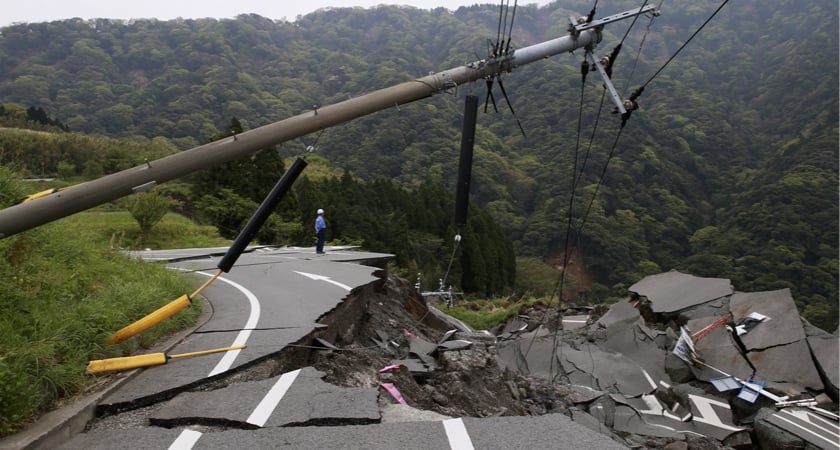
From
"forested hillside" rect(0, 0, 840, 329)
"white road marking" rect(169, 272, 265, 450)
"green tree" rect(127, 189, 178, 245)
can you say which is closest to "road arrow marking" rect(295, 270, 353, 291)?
"white road marking" rect(169, 272, 265, 450)

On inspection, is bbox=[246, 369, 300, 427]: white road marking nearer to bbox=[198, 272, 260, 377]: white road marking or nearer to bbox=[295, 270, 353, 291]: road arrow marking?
bbox=[198, 272, 260, 377]: white road marking

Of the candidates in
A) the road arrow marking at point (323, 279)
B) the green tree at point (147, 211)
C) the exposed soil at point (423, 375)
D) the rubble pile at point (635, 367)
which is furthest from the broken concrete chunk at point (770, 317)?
the green tree at point (147, 211)

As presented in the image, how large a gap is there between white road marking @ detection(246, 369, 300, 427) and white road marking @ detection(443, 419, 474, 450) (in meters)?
1.47

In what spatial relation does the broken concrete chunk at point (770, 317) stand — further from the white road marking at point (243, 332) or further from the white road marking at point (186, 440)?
the white road marking at point (186, 440)

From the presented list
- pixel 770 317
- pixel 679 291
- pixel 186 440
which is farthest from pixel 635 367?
pixel 186 440

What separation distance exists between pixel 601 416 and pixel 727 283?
10.9m

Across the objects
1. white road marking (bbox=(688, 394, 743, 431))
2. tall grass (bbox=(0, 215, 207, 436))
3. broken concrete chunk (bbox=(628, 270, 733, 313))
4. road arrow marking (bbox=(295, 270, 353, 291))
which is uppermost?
tall grass (bbox=(0, 215, 207, 436))

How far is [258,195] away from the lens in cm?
2864

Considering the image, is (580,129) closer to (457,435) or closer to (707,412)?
(707,412)

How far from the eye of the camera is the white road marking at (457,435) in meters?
3.78

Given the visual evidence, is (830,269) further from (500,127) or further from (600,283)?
(500,127)

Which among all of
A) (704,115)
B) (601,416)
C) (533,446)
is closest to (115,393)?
(533,446)

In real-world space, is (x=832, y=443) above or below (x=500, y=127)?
below

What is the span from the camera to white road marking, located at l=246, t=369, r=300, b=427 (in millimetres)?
4245
